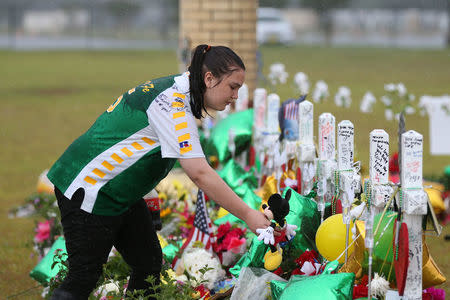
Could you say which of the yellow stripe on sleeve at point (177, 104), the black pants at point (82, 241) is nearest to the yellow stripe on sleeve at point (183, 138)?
the yellow stripe on sleeve at point (177, 104)

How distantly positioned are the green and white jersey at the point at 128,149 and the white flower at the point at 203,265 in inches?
34.6

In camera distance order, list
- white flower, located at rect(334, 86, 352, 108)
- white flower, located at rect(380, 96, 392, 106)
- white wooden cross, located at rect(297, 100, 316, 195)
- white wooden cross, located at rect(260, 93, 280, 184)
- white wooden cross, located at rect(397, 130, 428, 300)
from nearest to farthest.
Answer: white wooden cross, located at rect(397, 130, 428, 300), white wooden cross, located at rect(297, 100, 316, 195), white wooden cross, located at rect(260, 93, 280, 184), white flower, located at rect(334, 86, 352, 108), white flower, located at rect(380, 96, 392, 106)

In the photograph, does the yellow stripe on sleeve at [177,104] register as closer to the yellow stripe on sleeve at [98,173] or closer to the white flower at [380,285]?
the yellow stripe on sleeve at [98,173]

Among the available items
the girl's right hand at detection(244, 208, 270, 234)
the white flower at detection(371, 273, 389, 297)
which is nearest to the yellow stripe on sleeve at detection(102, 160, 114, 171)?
the girl's right hand at detection(244, 208, 270, 234)

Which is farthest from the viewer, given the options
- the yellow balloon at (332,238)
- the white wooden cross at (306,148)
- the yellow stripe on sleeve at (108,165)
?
the white wooden cross at (306,148)

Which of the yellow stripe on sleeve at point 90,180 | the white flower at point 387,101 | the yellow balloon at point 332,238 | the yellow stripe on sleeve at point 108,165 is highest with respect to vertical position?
the white flower at point 387,101

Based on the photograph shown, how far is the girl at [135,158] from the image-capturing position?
2711 millimetres

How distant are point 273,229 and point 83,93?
52.0 ft

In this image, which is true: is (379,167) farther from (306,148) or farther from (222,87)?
(306,148)

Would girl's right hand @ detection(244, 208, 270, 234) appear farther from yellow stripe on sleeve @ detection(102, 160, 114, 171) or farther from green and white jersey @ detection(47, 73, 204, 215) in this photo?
yellow stripe on sleeve @ detection(102, 160, 114, 171)

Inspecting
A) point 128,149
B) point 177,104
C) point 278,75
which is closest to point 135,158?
point 128,149

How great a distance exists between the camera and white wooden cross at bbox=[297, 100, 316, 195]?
3840 millimetres

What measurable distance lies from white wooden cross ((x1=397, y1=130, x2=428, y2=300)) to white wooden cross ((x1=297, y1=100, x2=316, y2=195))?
1.17 m

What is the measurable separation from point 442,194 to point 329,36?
30.9 m
